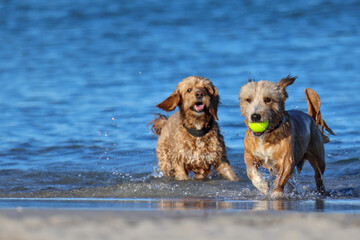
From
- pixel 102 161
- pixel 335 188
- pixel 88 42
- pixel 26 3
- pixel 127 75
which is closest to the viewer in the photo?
pixel 335 188

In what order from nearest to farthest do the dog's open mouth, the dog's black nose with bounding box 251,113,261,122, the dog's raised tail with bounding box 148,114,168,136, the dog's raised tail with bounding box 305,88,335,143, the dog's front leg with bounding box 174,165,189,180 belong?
the dog's black nose with bounding box 251,113,261,122, the dog's raised tail with bounding box 305,88,335,143, the dog's open mouth, the dog's front leg with bounding box 174,165,189,180, the dog's raised tail with bounding box 148,114,168,136

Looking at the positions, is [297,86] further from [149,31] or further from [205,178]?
[149,31]

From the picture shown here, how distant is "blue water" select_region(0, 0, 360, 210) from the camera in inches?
367

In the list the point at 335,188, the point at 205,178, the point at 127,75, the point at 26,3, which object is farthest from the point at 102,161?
the point at 26,3

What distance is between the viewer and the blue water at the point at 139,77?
9334 millimetres

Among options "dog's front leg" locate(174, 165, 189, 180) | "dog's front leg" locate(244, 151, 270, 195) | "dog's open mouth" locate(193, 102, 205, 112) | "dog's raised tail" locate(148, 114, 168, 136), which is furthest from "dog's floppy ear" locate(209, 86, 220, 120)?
"dog's front leg" locate(244, 151, 270, 195)

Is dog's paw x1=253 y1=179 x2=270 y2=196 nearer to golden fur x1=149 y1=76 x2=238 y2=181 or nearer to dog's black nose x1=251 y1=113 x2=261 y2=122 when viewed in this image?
dog's black nose x1=251 y1=113 x2=261 y2=122

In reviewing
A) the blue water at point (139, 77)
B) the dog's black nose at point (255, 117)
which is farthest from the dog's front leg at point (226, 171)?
the dog's black nose at point (255, 117)

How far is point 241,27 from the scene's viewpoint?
29.8 m

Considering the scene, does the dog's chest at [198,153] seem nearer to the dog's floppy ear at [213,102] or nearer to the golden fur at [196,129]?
the golden fur at [196,129]

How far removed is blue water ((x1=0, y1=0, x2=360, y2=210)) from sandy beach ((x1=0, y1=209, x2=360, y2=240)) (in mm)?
2910

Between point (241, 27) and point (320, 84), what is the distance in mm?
11572

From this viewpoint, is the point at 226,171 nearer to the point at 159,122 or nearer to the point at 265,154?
the point at 159,122

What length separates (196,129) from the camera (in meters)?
8.74
